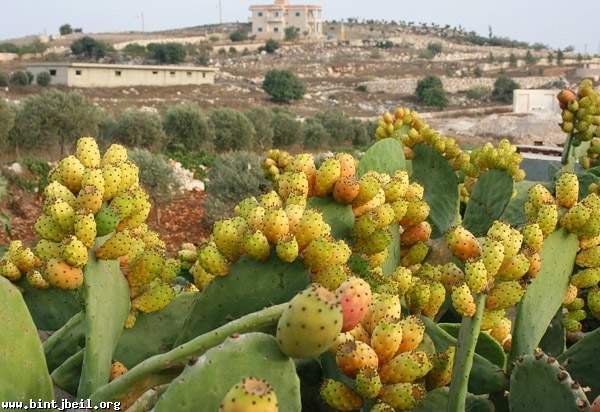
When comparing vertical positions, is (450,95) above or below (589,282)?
below

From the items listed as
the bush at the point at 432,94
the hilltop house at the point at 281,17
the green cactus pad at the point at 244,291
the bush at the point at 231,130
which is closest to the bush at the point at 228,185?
the bush at the point at 231,130

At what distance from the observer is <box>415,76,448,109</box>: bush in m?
45.7

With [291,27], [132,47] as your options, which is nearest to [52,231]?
[132,47]

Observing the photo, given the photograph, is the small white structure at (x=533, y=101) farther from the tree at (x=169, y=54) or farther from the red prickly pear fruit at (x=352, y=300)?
the red prickly pear fruit at (x=352, y=300)

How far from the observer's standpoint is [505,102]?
159ft

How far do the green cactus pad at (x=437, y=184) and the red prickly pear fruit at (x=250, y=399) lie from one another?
1.62 m

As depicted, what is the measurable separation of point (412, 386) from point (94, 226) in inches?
20.8

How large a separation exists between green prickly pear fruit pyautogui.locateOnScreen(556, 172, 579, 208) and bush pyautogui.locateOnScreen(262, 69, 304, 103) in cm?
3998

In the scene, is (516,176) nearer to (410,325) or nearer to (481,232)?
(481,232)

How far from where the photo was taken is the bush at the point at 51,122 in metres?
17.2

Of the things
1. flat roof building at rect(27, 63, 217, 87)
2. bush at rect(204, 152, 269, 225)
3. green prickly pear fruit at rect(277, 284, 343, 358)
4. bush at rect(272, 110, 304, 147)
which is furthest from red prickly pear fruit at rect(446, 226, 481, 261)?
flat roof building at rect(27, 63, 217, 87)

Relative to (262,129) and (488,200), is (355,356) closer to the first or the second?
(488,200)

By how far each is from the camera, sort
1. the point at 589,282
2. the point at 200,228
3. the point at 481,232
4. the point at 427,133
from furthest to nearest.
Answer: the point at 200,228, the point at 427,133, the point at 481,232, the point at 589,282

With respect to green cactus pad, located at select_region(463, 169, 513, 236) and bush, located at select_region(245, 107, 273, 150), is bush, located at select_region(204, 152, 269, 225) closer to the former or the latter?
bush, located at select_region(245, 107, 273, 150)
